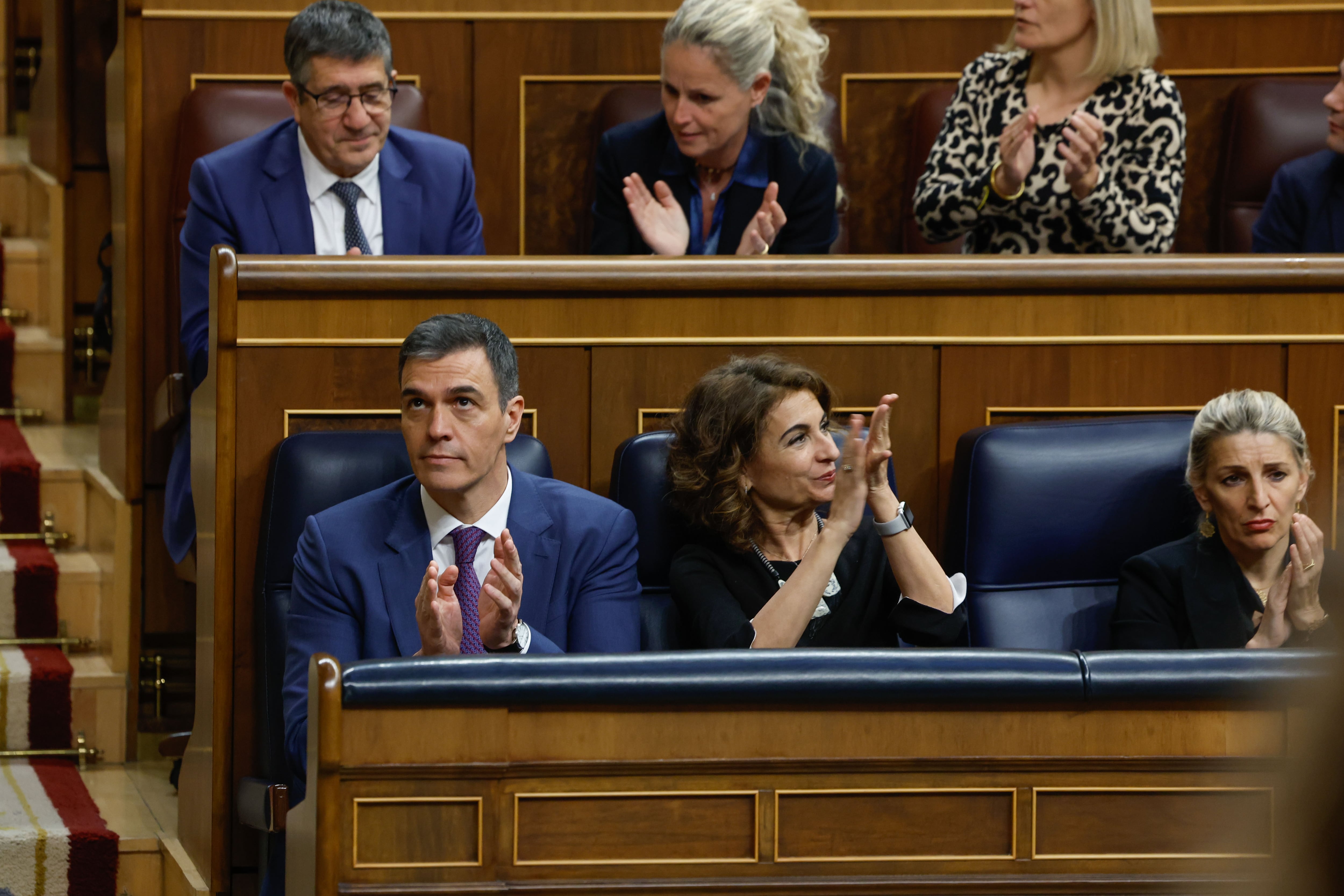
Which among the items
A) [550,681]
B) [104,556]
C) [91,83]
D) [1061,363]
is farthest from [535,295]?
[91,83]

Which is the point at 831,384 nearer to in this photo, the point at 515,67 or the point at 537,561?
the point at 537,561

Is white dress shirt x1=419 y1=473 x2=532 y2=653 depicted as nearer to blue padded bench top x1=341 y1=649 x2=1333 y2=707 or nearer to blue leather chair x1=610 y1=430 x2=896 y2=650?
A: blue leather chair x1=610 y1=430 x2=896 y2=650

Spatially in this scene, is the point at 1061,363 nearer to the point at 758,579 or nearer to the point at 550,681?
the point at 758,579

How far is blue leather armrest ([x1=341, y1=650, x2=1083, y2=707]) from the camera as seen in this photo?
3.26 ft

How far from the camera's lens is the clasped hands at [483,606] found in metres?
1.21

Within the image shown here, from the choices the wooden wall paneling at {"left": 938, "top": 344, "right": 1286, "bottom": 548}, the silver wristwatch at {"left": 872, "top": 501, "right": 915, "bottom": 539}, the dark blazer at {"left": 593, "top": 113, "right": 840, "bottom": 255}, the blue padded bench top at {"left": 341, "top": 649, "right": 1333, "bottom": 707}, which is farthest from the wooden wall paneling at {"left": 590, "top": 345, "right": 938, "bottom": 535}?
the blue padded bench top at {"left": 341, "top": 649, "right": 1333, "bottom": 707}

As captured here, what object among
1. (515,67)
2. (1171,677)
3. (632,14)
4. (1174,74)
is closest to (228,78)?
(515,67)

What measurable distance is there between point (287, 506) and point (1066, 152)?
2.80 ft

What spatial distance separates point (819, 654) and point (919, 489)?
0.59 m

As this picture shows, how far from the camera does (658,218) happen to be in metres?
1.87

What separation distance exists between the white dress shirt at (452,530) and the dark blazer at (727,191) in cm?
58

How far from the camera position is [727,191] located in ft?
6.30

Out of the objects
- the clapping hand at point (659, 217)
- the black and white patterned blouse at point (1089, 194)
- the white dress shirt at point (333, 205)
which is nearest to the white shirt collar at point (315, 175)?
Answer: the white dress shirt at point (333, 205)

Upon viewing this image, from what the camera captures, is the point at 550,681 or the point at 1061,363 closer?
the point at 550,681
